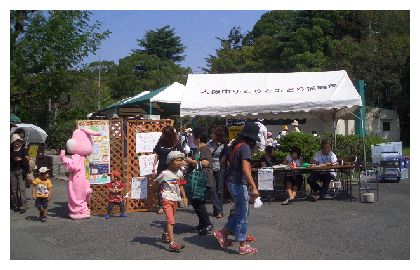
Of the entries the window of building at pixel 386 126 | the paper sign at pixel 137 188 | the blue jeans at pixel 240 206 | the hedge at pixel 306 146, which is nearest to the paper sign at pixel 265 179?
the paper sign at pixel 137 188

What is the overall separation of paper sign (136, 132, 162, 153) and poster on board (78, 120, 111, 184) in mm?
579

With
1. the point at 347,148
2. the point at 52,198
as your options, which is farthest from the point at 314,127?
the point at 52,198

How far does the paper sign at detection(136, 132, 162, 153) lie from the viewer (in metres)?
9.95

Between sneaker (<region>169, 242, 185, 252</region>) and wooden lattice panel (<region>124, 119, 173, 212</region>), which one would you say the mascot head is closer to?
wooden lattice panel (<region>124, 119, 173, 212</region>)

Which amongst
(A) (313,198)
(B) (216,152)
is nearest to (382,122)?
(A) (313,198)

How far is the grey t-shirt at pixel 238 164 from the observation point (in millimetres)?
6520

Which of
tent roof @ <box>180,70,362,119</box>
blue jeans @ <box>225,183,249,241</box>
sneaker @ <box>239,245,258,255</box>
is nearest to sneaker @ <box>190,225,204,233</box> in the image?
blue jeans @ <box>225,183,249,241</box>

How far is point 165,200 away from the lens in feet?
22.8

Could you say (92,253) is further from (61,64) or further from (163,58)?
(163,58)

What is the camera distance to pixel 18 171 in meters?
10.1

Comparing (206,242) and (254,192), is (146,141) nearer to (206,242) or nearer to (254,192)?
(206,242)

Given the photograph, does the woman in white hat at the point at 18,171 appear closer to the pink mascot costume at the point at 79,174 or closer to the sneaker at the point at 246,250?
the pink mascot costume at the point at 79,174

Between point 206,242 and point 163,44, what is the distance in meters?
48.7

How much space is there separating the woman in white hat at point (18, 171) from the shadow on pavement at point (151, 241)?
359 cm
